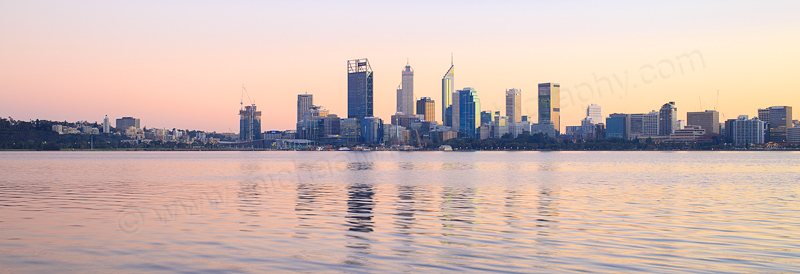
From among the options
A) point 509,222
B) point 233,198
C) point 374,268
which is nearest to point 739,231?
point 509,222

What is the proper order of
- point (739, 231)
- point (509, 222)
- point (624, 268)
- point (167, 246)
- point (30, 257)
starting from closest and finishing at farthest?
point (624, 268) → point (30, 257) → point (167, 246) → point (739, 231) → point (509, 222)

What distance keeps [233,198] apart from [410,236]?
1933cm

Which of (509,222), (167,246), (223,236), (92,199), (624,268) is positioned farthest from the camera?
(92,199)

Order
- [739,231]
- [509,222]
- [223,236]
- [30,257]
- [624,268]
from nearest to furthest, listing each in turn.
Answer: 1. [624,268]
2. [30,257]
3. [223,236]
4. [739,231]
5. [509,222]

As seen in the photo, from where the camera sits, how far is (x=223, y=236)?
20.9m

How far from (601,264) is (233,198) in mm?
26328

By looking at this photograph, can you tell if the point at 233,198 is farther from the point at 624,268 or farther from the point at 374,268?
the point at 624,268

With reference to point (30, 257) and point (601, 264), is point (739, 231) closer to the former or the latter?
point (601, 264)

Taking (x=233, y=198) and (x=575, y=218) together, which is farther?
(x=233, y=198)

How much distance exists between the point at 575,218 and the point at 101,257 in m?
18.2

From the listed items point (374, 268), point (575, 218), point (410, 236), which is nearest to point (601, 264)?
point (374, 268)

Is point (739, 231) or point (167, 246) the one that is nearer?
point (167, 246)

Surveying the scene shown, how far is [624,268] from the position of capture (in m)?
15.4

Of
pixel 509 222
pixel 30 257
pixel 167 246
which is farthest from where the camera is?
pixel 509 222
